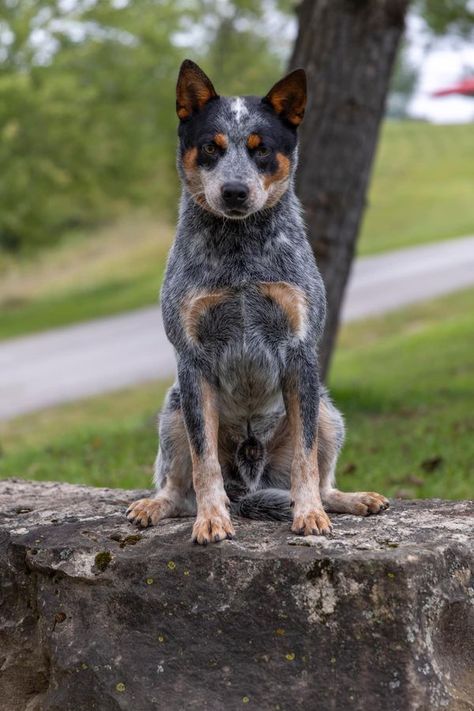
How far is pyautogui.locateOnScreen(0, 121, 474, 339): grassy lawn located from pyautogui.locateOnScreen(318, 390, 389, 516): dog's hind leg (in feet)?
57.0

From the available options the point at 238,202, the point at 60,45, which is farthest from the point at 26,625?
the point at 60,45

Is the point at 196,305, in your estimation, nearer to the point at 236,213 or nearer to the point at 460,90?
the point at 236,213

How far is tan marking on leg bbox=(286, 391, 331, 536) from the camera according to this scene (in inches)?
165

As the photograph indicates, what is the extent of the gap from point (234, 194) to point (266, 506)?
1.49 metres

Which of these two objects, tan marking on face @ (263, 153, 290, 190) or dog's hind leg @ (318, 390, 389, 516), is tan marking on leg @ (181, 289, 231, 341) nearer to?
tan marking on face @ (263, 153, 290, 190)

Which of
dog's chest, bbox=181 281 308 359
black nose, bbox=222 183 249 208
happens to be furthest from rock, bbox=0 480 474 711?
black nose, bbox=222 183 249 208

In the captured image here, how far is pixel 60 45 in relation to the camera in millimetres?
22359

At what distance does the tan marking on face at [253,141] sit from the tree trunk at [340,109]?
4.46 m

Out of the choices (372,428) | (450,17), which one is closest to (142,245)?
(450,17)

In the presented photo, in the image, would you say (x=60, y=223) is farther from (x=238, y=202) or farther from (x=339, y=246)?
(x=238, y=202)

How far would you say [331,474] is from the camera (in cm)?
486

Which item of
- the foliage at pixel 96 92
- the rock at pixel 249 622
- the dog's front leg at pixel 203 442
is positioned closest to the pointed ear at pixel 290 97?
the dog's front leg at pixel 203 442

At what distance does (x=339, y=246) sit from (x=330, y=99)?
1.26 meters

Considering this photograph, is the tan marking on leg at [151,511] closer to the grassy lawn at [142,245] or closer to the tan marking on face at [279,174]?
the tan marking on face at [279,174]
